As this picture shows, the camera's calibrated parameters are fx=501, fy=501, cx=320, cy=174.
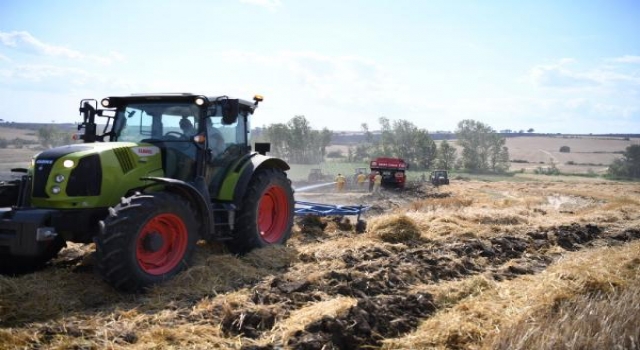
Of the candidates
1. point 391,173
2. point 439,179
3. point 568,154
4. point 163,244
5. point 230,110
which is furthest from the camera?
point 568,154

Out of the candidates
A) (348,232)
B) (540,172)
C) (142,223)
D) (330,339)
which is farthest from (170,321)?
(540,172)

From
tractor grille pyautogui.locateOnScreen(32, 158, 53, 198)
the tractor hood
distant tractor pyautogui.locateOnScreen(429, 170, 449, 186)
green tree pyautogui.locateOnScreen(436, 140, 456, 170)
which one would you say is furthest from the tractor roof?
green tree pyautogui.locateOnScreen(436, 140, 456, 170)

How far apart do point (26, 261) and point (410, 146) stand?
5166 cm

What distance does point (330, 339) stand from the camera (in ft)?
13.8

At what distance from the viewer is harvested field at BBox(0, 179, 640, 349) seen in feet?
13.8

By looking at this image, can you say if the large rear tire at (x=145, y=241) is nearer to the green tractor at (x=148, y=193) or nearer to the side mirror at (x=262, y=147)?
→ the green tractor at (x=148, y=193)

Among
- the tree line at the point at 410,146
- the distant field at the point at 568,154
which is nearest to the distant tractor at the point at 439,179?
the tree line at the point at 410,146

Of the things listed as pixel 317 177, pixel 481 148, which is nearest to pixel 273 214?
pixel 317 177

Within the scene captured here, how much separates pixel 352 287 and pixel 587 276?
117 inches

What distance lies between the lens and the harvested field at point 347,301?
4.21 metres

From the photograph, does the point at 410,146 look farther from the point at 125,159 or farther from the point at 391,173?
the point at 125,159

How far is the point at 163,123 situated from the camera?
6.73m

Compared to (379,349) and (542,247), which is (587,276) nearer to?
(542,247)

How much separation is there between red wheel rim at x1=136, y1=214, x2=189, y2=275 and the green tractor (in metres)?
0.01
